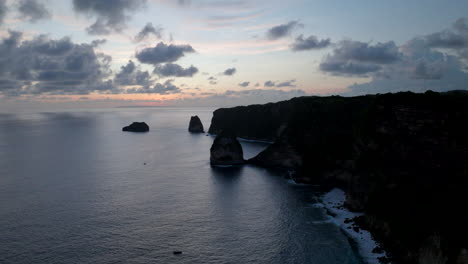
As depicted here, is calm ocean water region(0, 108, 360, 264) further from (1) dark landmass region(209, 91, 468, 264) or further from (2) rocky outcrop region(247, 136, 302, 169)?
(1) dark landmass region(209, 91, 468, 264)

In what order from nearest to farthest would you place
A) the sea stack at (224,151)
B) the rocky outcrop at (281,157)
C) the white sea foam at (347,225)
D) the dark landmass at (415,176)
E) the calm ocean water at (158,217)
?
the dark landmass at (415,176) < the white sea foam at (347,225) < the calm ocean water at (158,217) < the rocky outcrop at (281,157) < the sea stack at (224,151)

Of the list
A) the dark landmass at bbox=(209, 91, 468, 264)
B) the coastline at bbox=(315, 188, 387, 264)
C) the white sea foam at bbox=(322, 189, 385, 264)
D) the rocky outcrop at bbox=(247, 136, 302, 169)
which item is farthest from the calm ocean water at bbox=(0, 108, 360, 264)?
the dark landmass at bbox=(209, 91, 468, 264)

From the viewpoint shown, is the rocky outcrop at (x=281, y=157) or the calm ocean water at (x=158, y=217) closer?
the calm ocean water at (x=158, y=217)

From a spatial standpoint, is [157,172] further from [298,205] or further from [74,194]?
[298,205]

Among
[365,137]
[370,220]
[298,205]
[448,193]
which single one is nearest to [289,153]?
[298,205]

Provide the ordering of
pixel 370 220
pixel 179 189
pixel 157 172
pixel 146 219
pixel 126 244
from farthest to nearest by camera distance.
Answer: pixel 157 172
pixel 179 189
pixel 146 219
pixel 370 220
pixel 126 244

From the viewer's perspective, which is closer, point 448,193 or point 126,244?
point 448,193

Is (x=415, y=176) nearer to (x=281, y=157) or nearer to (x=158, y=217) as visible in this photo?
(x=158, y=217)

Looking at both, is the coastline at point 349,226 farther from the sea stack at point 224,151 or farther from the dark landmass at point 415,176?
the sea stack at point 224,151

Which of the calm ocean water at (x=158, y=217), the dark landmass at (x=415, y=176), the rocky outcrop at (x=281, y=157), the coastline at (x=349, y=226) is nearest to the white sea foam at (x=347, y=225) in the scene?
the coastline at (x=349, y=226)
